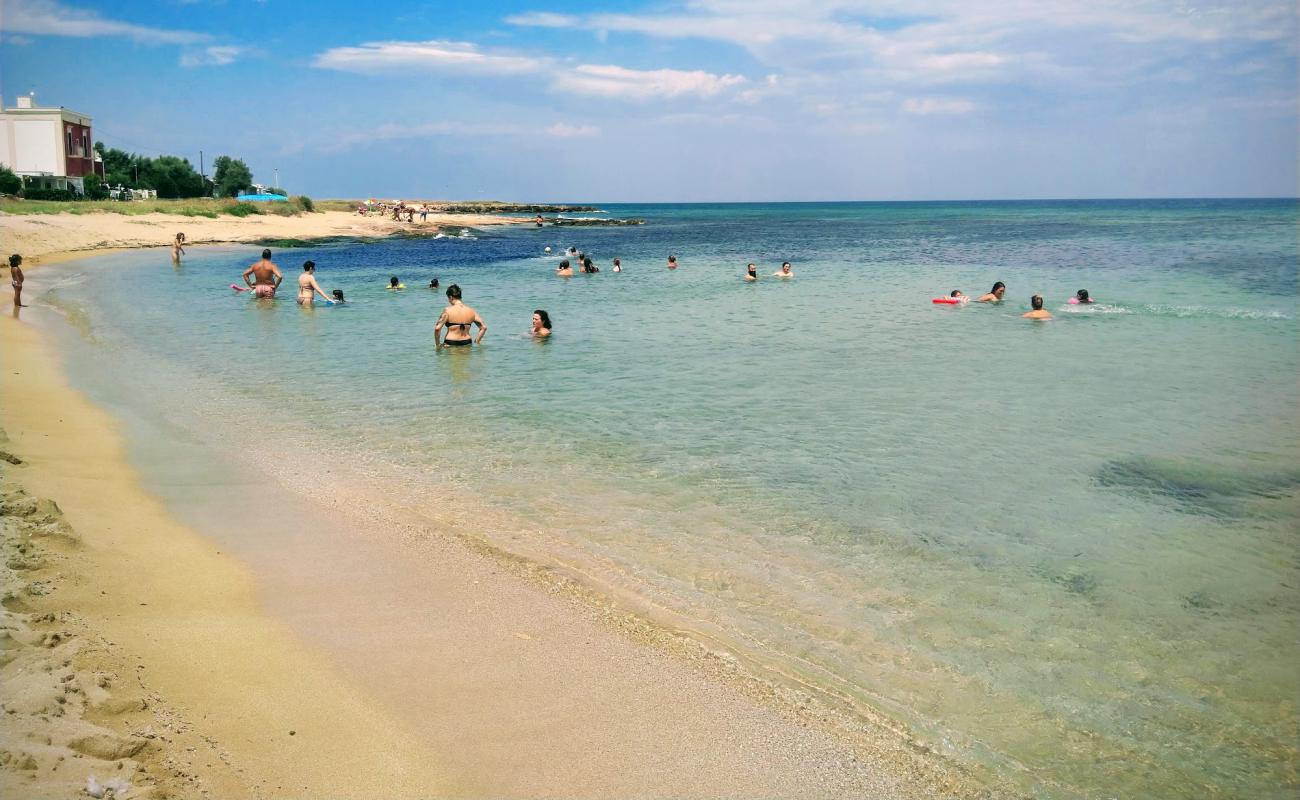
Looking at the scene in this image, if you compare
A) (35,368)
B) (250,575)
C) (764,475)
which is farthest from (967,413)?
(35,368)

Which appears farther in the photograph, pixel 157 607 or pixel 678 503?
pixel 678 503

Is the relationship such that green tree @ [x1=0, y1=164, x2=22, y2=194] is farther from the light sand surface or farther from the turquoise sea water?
the turquoise sea water

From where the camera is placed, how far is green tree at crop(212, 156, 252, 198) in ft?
290

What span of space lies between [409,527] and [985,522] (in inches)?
206

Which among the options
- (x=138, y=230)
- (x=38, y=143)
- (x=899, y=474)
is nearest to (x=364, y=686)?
(x=899, y=474)

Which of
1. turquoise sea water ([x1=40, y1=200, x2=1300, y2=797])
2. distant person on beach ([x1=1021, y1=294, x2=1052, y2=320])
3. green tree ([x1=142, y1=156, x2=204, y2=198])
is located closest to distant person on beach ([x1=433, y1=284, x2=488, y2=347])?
turquoise sea water ([x1=40, y1=200, x2=1300, y2=797])

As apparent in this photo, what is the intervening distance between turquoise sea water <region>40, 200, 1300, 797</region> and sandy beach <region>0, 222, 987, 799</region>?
557 millimetres

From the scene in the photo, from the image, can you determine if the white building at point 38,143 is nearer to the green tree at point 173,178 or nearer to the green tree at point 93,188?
the green tree at point 93,188

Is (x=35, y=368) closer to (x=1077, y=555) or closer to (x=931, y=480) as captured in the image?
(x=931, y=480)

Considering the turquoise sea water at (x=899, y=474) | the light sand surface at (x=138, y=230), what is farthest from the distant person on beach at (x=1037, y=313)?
the light sand surface at (x=138, y=230)

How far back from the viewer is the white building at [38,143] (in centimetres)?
6047

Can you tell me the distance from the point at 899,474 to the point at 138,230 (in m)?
50.6

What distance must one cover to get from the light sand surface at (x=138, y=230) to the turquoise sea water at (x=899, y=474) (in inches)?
753

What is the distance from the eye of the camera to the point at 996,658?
17.9 feet
